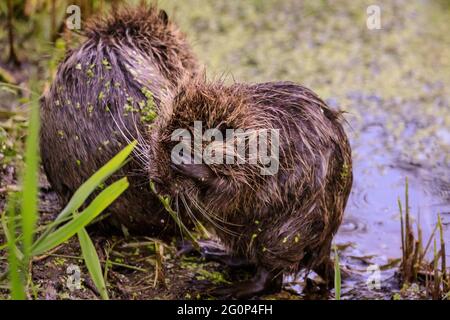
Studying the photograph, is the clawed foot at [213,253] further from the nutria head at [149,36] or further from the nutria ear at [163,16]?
the nutria ear at [163,16]

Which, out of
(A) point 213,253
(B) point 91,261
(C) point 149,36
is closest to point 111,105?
(C) point 149,36

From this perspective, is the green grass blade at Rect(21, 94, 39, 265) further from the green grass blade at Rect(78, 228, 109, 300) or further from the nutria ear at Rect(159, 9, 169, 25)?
the nutria ear at Rect(159, 9, 169, 25)

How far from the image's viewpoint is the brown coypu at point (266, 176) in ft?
9.27

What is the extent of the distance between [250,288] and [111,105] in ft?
3.15

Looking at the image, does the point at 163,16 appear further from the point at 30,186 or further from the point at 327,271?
the point at 30,186

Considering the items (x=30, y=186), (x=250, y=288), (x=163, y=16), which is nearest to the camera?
(x=30, y=186)

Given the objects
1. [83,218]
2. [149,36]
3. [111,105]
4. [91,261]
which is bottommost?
[91,261]

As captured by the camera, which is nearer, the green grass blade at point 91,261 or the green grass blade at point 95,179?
the green grass blade at point 95,179

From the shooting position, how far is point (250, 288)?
3.21m

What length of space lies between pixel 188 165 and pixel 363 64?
9.68ft

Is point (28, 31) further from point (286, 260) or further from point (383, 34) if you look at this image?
point (286, 260)

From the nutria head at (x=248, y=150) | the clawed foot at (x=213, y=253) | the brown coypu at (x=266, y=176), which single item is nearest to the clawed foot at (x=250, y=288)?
the brown coypu at (x=266, y=176)

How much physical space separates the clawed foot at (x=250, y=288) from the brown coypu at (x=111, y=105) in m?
0.40

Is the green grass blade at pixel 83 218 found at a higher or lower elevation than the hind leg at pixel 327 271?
higher
